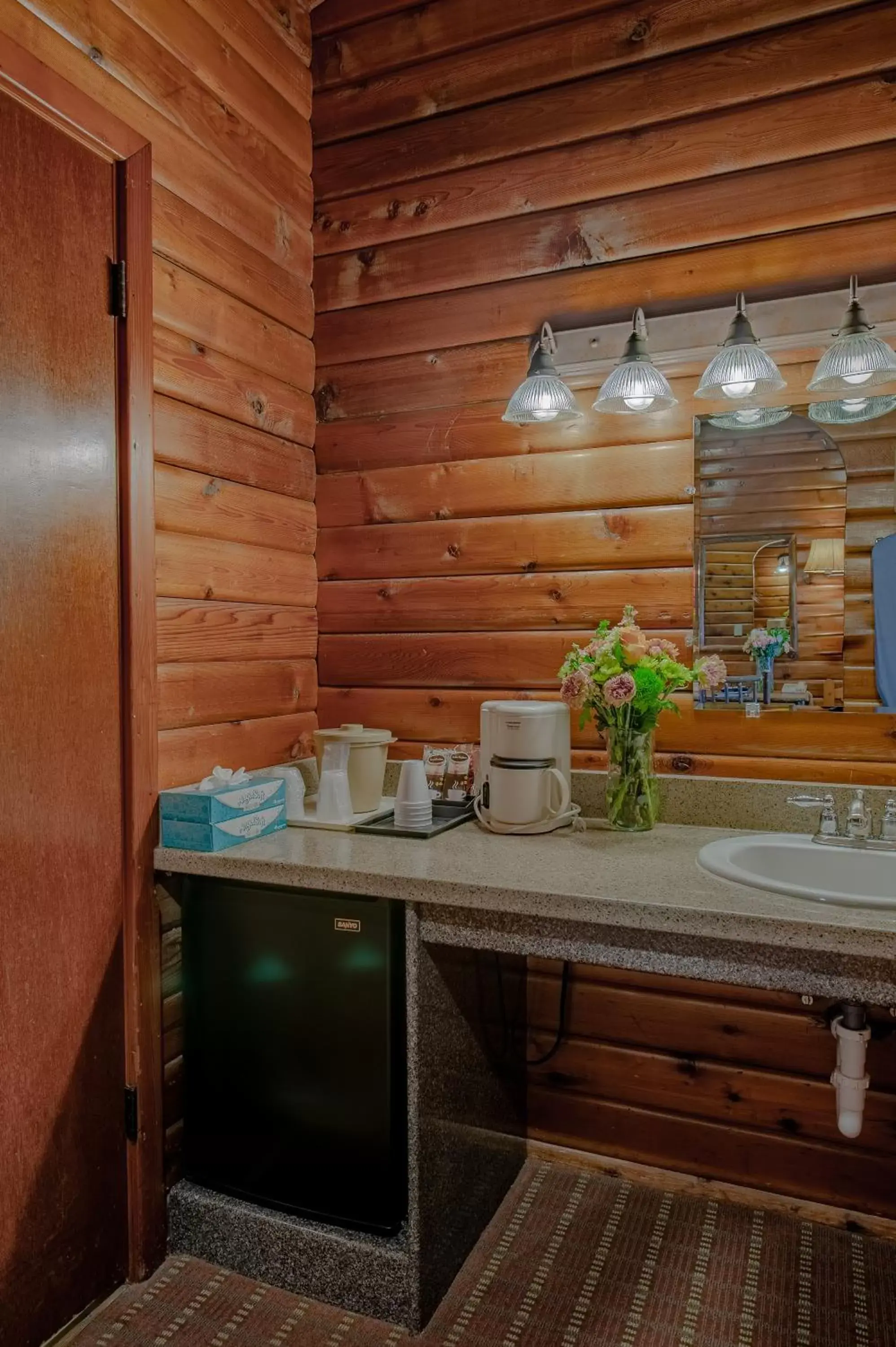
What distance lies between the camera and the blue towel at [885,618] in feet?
6.15

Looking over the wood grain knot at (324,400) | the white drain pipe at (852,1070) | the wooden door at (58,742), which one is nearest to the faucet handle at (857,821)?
the white drain pipe at (852,1070)

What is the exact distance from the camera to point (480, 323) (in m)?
2.26

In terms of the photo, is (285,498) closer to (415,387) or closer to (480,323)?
(415,387)

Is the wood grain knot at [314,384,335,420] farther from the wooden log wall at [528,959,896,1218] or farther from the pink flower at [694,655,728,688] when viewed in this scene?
the wooden log wall at [528,959,896,1218]

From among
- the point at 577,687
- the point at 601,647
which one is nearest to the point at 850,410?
the point at 601,647

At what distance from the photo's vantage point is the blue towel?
1873 mm

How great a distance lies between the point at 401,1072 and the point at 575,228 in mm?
1932

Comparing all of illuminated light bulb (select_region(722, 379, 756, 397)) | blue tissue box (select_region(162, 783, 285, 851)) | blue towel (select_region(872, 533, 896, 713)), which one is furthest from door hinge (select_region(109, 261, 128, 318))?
blue towel (select_region(872, 533, 896, 713))

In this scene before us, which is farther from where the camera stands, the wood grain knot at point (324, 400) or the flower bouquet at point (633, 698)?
the wood grain knot at point (324, 400)

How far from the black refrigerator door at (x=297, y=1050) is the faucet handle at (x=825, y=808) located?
34.6 inches

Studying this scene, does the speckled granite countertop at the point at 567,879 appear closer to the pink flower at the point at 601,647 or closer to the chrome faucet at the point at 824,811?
the chrome faucet at the point at 824,811

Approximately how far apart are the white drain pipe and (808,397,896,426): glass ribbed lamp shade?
1189 millimetres

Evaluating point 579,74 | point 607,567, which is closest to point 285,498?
point 607,567

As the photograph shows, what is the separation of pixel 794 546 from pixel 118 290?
1502 mm
